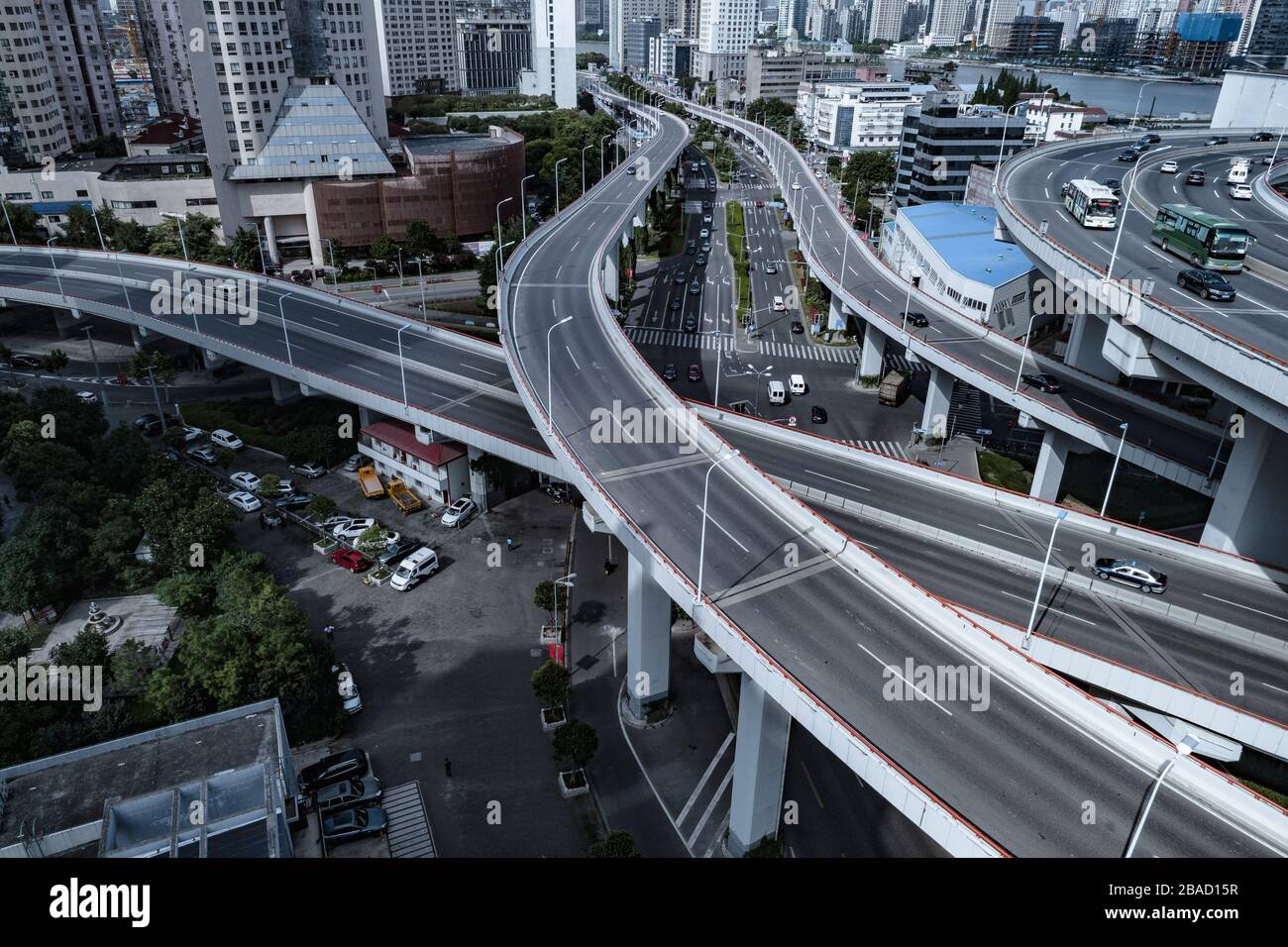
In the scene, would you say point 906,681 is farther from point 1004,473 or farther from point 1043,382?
point 1004,473

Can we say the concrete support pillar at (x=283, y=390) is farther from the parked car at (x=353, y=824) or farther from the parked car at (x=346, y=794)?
the parked car at (x=353, y=824)

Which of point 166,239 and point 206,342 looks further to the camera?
point 166,239

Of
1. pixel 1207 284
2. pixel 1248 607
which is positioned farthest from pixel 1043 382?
pixel 1248 607

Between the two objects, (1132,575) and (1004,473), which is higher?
(1132,575)

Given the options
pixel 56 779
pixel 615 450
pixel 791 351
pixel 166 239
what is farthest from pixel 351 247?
pixel 56 779

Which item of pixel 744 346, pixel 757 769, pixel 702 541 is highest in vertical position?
pixel 702 541
